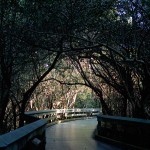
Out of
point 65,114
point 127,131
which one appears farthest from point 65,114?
point 127,131

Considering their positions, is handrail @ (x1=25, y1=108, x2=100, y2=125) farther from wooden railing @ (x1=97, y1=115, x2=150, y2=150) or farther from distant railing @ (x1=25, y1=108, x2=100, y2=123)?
wooden railing @ (x1=97, y1=115, x2=150, y2=150)

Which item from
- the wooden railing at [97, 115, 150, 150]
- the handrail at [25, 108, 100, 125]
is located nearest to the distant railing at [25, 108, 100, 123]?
the handrail at [25, 108, 100, 125]

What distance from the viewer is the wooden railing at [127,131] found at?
11016mm

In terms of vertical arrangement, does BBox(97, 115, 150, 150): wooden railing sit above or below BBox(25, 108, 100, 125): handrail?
below

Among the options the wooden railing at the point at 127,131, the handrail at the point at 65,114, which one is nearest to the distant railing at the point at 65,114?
the handrail at the point at 65,114

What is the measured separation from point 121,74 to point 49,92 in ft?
57.8

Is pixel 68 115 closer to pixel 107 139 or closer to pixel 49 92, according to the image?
pixel 49 92

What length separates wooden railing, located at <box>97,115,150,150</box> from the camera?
434 inches

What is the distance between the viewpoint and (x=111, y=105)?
21.5 meters

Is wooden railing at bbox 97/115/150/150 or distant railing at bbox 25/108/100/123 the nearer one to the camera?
wooden railing at bbox 97/115/150/150

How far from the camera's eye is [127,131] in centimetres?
1217

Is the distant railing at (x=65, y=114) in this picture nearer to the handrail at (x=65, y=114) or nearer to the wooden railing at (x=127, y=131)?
the handrail at (x=65, y=114)

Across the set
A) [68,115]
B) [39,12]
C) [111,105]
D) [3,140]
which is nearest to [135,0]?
[39,12]

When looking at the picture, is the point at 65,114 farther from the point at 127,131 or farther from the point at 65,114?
the point at 127,131
